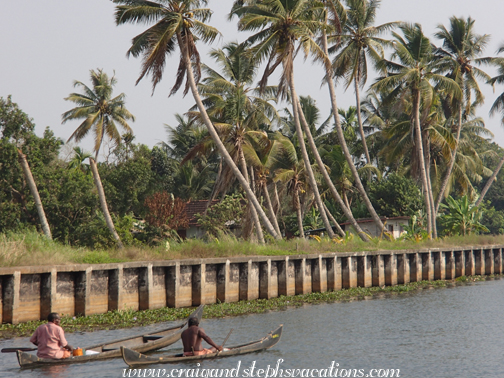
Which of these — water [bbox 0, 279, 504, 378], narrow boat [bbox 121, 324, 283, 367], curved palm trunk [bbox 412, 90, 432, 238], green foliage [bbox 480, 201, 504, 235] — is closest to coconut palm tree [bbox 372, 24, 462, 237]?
curved palm trunk [bbox 412, 90, 432, 238]

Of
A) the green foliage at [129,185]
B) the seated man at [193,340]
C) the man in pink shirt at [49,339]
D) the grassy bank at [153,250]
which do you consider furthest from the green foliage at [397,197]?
the man in pink shirt at [49,339]

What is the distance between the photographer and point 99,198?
1677 inches

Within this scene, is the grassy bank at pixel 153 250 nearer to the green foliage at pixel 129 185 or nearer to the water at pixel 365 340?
the water at pixel 365 340

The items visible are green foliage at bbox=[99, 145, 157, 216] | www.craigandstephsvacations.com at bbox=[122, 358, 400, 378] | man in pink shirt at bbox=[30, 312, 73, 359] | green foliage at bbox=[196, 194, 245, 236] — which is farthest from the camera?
green foliage at bbox=[99, 145, 157, 216]

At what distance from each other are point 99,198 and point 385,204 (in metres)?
25.1

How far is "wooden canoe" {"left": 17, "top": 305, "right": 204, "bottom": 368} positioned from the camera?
14.8 m

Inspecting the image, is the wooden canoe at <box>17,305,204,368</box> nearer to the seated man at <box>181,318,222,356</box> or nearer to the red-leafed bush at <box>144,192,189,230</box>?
the seated man at <box>181,318,222,356</box>

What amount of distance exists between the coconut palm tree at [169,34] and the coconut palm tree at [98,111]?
13.6m

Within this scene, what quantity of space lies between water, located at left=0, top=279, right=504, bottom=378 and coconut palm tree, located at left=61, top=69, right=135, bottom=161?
85.0 ft

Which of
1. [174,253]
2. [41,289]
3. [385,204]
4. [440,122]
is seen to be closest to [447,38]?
[440,122]

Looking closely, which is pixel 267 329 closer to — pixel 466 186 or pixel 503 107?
pixel 466 186

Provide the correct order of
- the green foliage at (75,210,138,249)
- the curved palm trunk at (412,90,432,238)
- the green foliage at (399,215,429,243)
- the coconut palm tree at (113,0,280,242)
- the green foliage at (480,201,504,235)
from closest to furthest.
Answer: the coconut palm tree at (113,0,280,242) → the green foliage at (75,210,138,249) → the curved palm trunk at (412,90,432,238) → the green foliage at (399,215,429,243) → the green foliage at (480,201,504,235)

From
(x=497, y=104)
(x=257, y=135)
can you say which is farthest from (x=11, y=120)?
(x=497, y=104)

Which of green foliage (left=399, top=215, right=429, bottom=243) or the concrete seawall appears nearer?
the concrete seawall
